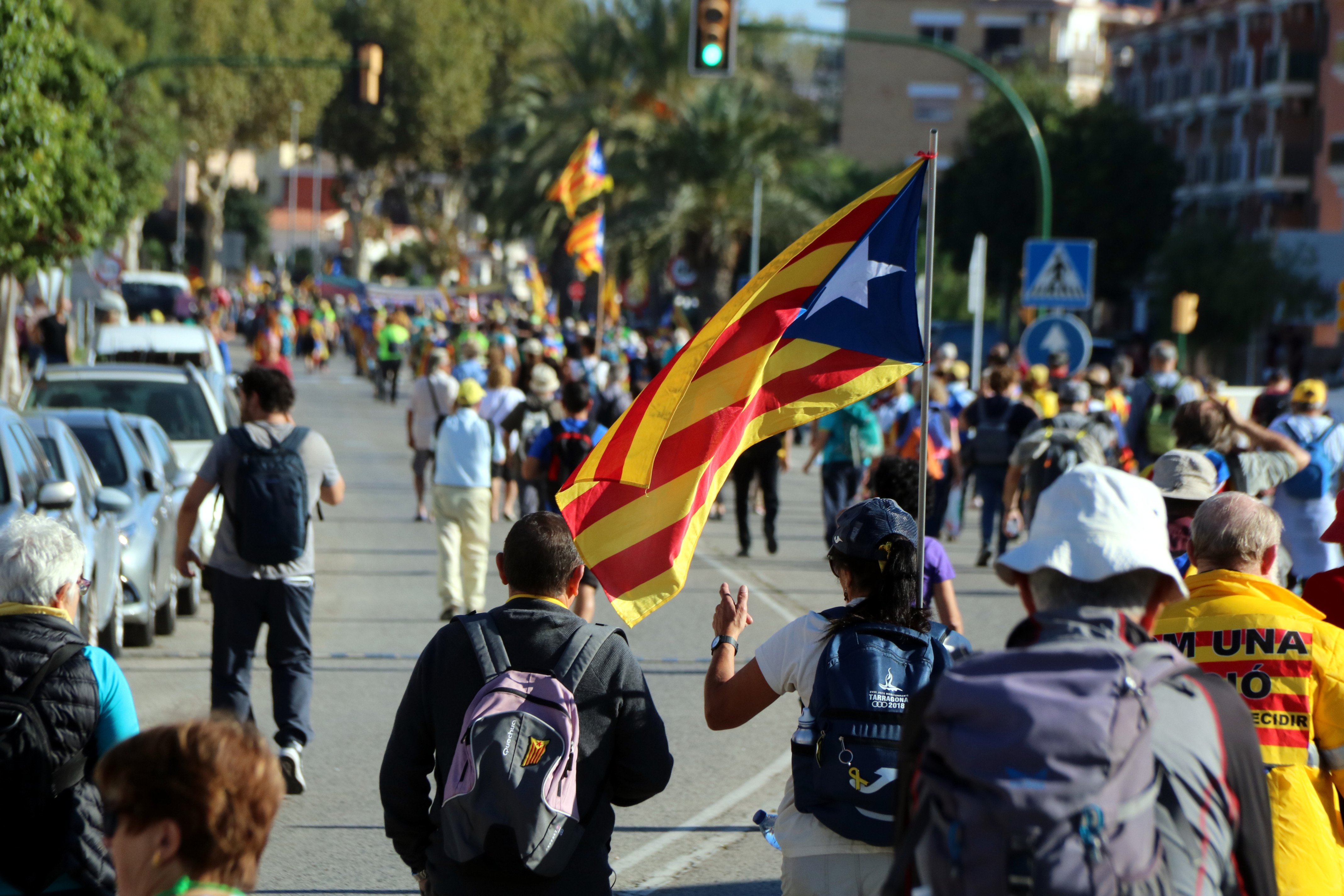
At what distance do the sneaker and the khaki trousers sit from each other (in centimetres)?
413

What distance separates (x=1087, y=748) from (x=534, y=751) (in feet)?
4.82

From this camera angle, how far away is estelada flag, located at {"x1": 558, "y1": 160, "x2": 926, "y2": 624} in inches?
178

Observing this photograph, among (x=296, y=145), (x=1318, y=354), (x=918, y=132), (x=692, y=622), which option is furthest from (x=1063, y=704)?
(x=918, y=132)

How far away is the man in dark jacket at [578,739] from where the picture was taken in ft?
12.4

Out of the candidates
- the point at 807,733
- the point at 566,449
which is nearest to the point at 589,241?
the point at 566,449

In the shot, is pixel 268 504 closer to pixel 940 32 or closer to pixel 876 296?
pixel 876 296

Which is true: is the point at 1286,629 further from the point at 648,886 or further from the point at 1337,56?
the point at 1337,56

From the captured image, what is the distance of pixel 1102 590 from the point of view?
2828 millimetres

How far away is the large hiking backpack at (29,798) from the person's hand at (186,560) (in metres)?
3.23

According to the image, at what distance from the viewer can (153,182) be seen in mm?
44562

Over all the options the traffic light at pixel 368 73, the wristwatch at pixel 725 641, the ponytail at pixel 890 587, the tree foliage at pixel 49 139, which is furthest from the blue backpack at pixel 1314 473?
the traffic light at pixel 368 73

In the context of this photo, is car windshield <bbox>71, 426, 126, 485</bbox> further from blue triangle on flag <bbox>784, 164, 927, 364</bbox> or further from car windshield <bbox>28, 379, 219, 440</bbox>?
blue triangle on flag <bbox>784, 164, 927, 364</bbox>

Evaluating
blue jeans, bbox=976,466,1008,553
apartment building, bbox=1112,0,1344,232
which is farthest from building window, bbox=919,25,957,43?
blue jeans, bbox=976,466,1008,553

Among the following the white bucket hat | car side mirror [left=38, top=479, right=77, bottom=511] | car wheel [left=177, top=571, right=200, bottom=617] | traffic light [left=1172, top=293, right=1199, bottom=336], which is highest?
traffic light [left=1172, top=293, right=1199, bottom=336]
